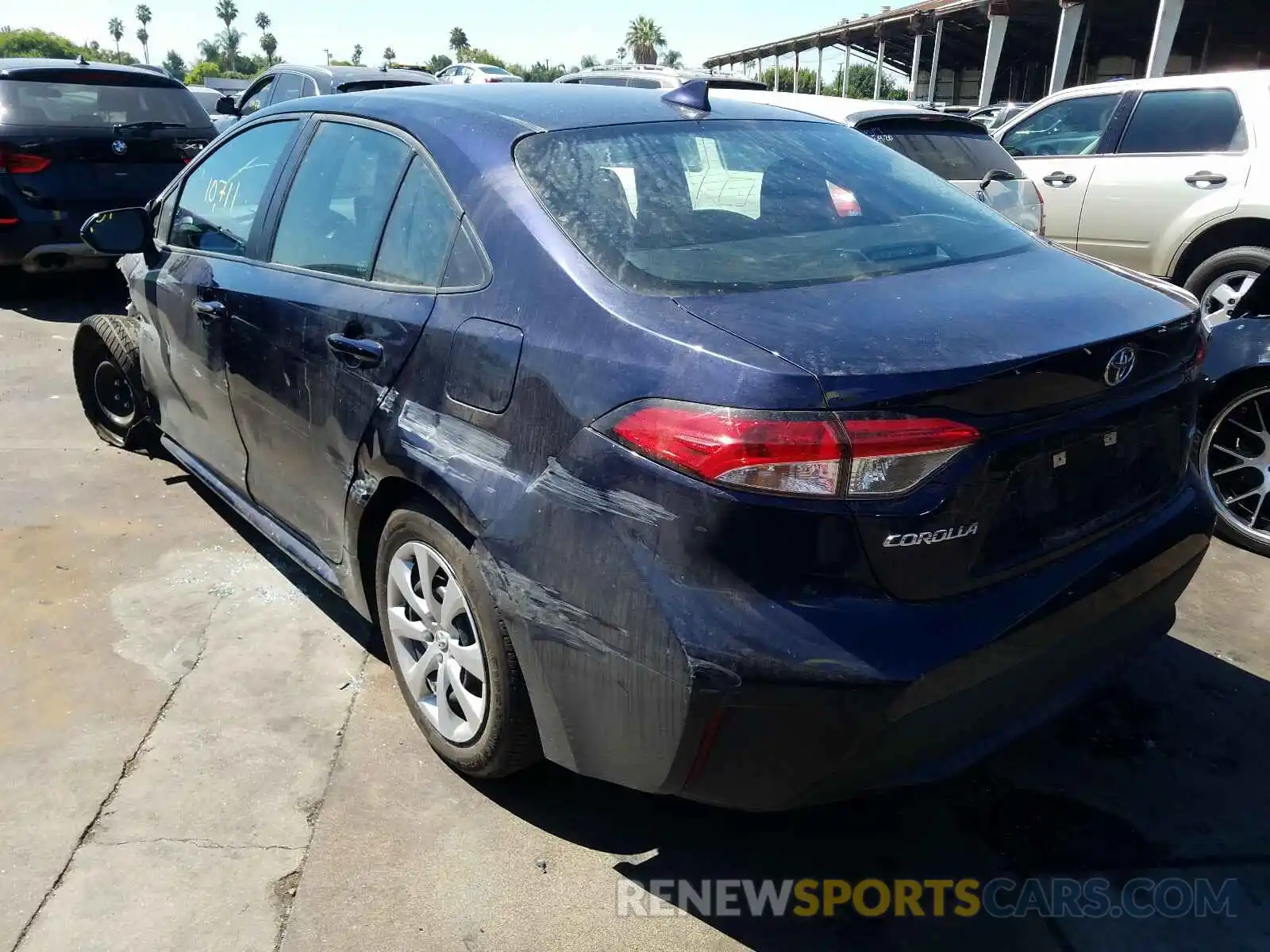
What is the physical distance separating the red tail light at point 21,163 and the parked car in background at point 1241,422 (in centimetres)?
735

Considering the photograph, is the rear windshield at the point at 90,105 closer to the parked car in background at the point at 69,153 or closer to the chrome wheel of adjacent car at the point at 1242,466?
the parked car in background at the point at 69,153

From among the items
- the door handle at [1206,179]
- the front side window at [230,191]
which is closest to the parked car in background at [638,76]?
the door handle at [1206,179]

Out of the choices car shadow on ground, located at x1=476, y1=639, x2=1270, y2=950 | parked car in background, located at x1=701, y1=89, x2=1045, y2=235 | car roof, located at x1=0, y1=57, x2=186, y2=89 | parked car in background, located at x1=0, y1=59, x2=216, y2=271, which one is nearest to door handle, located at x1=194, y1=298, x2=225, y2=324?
car shadow on ground, located at x1=476, y1=639, x2=1270, y2=950

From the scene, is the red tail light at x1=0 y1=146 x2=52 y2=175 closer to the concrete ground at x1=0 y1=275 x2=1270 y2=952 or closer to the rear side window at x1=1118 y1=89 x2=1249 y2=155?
the concrete ground at x1=0 y1=275 x2=1270 y2=952

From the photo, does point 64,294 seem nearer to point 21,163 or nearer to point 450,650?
point 21,163

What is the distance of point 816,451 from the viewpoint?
186 centimetres

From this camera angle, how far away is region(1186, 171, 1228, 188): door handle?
21.9ft

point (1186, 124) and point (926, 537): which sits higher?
point (1186, 124)

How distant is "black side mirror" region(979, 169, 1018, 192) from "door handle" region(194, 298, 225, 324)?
4.72m

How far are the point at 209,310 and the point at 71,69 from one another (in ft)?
18.0

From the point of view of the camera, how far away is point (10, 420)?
554 cm

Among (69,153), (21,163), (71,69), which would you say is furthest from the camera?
(71,69)

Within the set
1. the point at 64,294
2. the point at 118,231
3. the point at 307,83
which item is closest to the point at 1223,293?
the point at 118,231

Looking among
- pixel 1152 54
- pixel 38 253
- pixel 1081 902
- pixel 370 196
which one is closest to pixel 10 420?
pixel 38 253
